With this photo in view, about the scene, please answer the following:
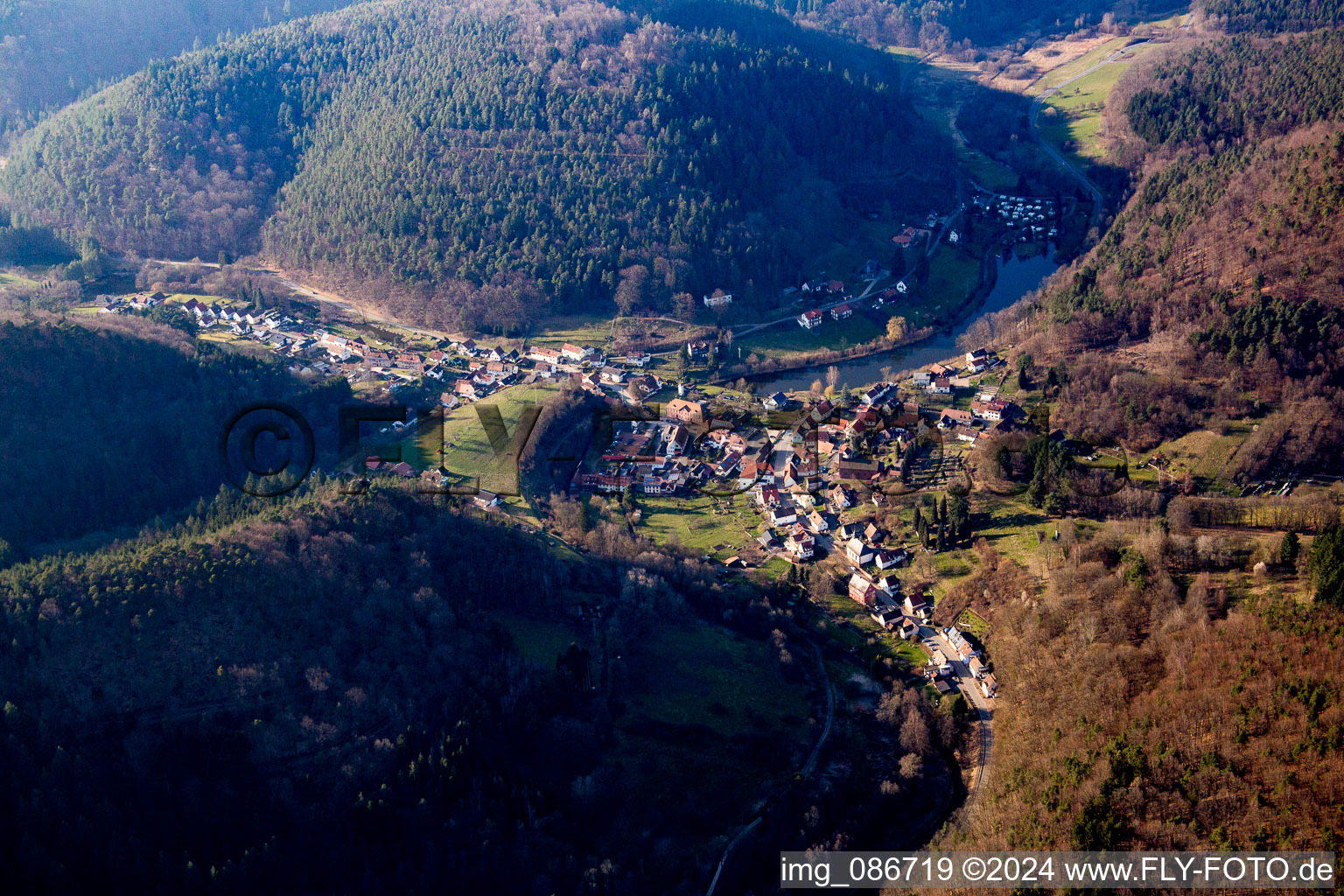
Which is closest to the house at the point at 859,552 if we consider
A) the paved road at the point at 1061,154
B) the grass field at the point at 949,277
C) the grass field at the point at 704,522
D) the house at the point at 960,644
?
the grass field at the point at 704,522

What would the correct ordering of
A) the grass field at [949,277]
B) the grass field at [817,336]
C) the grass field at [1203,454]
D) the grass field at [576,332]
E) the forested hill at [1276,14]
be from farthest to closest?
the forested hill at [1276,14] < the grass field at [949,277] < the grass field at [576,332] < the grass field at [817,336] < the grass field at [1203,454]

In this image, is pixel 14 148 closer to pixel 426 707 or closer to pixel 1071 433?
pixel 426 707

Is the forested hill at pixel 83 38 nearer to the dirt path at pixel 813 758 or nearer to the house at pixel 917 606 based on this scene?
the dirt path at pixel 813 758

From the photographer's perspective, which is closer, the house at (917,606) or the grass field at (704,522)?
the house at (917,606)

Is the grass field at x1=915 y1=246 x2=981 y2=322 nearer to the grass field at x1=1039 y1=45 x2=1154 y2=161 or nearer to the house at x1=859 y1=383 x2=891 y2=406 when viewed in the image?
the house at x1=859 y1=383 x2=891 y2=406

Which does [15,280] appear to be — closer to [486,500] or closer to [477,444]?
[477,444]

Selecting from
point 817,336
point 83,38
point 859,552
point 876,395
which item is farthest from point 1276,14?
point 83,38

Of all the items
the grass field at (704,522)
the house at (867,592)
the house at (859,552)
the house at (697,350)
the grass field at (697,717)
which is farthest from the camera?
the house at (697,350)

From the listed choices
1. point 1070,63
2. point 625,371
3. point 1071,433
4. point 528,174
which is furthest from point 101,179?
point 1070,63
